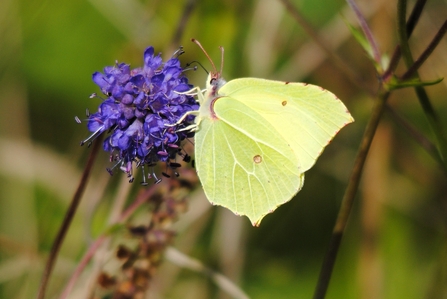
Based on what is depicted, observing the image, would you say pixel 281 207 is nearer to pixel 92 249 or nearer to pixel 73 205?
pixel 92 249

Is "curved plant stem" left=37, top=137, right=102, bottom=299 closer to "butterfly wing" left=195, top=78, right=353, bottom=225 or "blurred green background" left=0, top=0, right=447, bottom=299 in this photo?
"butterfly wing" left=195, top=78, right=353, bottom=225

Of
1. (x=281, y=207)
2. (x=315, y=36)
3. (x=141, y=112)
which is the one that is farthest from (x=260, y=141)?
(x=281, y=207)

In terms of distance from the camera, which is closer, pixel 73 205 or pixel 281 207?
pixel 73 205

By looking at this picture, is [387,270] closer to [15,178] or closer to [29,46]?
[15,178]

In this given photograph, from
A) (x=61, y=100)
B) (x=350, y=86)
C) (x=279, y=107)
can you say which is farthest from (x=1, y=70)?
(x=350, y=86)

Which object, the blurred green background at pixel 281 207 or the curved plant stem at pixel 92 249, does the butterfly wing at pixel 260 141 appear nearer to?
the curved plant stem at pixel 92 249
